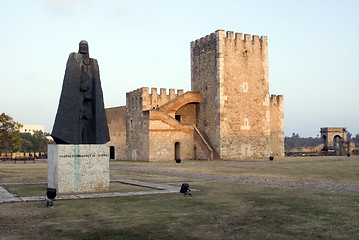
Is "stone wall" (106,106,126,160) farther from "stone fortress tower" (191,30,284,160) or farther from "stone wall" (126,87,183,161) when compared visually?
"stone fortress tower" (191,30,284,160)

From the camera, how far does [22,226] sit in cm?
686

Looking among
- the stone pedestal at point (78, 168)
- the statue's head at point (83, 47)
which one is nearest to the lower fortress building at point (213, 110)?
the statue's head at point (83, 47)

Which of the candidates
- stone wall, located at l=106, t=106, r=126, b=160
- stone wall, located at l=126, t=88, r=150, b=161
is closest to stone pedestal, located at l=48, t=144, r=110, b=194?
stone wall, located at l=126, t=88, r=150, b=161

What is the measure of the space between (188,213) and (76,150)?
180 inches

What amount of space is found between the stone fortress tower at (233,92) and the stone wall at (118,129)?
7500mm

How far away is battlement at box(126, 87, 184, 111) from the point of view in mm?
36000

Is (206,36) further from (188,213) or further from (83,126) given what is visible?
(188,213)

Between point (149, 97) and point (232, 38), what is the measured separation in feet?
28.0

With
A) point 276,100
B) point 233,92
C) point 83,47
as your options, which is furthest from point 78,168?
point 276,100

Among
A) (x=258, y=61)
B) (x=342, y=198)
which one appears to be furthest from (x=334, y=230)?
(x=258, y=61)

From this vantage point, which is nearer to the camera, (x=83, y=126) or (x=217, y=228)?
(x=217, y=228)

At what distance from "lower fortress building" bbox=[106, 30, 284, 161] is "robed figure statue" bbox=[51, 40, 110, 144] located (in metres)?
20.6

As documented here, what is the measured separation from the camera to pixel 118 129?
135 ft

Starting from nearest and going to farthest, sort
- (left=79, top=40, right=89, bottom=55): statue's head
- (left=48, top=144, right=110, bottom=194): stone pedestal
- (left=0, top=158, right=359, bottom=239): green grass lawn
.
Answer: (left=0, top=158, right=359, bottom=239): green grass lawn, (left=48, top=144, right=110, bottom=194): stone pedestal, (left=79, top=40, right=89, bottom=55): statue's head
